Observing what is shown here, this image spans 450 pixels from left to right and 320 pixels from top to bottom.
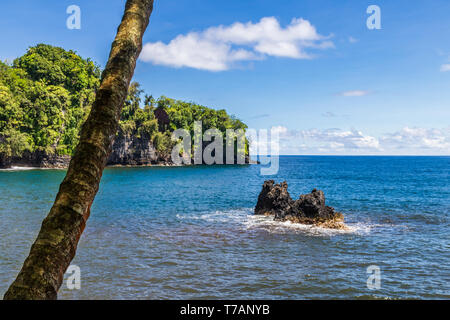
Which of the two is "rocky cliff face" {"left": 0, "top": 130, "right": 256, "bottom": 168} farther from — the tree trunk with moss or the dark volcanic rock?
the tree trunk with moss

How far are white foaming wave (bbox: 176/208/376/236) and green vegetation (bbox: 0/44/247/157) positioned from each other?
60812mm

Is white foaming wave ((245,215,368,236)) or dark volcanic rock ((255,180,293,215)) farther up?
dark volcanic rock ((255,180,293,215))

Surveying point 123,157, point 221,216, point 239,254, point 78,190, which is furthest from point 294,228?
point 123,157

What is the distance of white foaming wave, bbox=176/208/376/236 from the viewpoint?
23625 millimetres

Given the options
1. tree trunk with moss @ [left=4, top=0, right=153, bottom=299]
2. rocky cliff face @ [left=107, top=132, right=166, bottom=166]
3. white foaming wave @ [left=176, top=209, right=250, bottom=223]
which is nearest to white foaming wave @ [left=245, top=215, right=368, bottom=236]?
white foaming wave @ [left=176, top=209, right=250, bottom=223]

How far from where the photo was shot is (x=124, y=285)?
13641 mm

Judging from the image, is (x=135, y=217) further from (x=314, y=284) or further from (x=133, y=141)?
(x=133, y=141)

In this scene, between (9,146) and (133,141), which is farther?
(133,141)

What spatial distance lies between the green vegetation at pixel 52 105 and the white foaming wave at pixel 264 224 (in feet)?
200

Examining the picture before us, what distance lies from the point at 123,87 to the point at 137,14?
0.87 metres

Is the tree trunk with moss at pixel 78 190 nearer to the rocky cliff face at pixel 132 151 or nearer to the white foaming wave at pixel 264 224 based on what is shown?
the white foaming wave at pixel 264 224

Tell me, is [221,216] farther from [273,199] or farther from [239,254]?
[239,254]

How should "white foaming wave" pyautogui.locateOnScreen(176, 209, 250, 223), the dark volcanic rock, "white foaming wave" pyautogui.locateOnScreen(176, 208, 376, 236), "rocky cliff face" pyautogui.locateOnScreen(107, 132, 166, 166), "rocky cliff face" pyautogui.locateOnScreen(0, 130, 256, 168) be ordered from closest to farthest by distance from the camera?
"white foaming wave" pyautogui.locateOnScreen(176, 208, 376, 236), "white foaming wave" pyautogui.locateOnScreen(176, 209, 250, 223), the dark volcanic rock, "rocky cliff face" pyautogui.locateOnScreen(0, 130, 256, 168), "rocky cliff face" pyautogui.locateOnScreen(107, 132, 166, 166)
